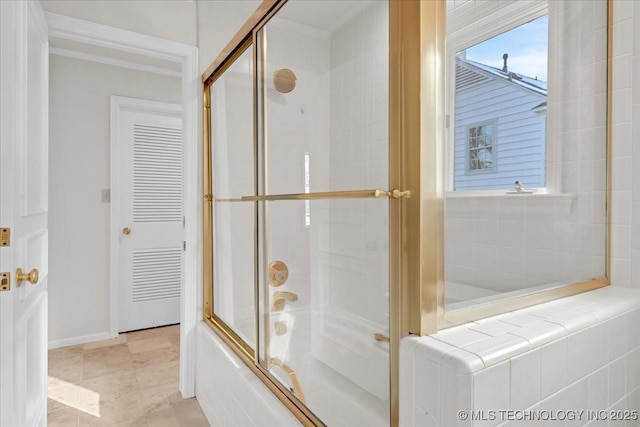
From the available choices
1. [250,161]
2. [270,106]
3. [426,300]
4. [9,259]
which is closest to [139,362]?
[9,259]

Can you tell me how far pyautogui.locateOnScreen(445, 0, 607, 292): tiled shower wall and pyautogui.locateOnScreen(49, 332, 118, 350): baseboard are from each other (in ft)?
10.4

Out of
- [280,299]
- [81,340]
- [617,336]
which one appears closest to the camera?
[617,336]

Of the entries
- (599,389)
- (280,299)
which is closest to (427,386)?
(599,389)

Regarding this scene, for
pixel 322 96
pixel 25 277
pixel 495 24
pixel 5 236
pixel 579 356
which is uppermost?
pixel 495 24

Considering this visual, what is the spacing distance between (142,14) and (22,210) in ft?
4.59

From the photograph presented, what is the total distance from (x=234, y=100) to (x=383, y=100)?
113 cm

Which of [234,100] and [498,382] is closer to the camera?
[498,382]

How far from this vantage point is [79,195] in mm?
3014

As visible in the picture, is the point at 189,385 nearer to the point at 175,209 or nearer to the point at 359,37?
the point at 175,209

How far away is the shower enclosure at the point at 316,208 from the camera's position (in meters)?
0.99

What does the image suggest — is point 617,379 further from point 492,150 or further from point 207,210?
point 207,210

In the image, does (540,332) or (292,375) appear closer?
(540,332)

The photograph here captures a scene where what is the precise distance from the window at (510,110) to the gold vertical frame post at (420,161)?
512 mm

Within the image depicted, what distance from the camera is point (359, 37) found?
1.17 meters
